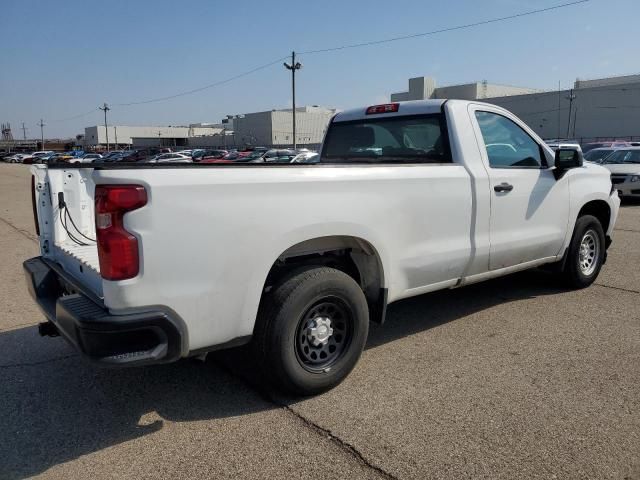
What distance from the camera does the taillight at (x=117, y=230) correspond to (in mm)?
2680

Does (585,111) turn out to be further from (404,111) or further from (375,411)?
(375,411)

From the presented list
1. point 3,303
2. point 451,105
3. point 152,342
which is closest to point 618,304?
point 451,105

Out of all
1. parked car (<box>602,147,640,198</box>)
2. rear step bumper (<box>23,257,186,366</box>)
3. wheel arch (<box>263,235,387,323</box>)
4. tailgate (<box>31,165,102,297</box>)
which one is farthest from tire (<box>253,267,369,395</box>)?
parked car (<box>602,147,640,198</box>)

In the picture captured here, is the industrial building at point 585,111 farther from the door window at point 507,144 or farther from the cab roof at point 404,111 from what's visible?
the cab roof at point 404,111

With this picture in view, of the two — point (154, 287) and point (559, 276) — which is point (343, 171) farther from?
point (559, 276)

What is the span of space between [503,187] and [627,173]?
43.3 feet

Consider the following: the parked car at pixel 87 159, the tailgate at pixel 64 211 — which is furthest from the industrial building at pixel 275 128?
the tailgate at pixel 64 211

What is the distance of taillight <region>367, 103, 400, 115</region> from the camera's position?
5072 millimetres

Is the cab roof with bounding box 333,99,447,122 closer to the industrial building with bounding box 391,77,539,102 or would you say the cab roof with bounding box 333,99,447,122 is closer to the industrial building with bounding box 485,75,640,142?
the industrial building with bounding box 485,75,640,142

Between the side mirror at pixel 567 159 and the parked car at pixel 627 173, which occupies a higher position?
the side mirror at pixel 567 159

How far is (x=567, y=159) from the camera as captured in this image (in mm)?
5180

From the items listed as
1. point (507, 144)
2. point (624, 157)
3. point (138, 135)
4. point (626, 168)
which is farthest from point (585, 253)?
point (138, 135)

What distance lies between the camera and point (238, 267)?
305cm

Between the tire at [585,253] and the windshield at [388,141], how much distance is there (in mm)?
2134
